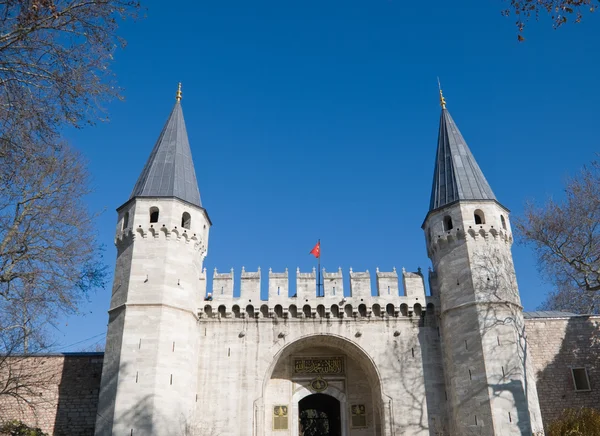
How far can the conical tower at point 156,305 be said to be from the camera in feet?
55.8

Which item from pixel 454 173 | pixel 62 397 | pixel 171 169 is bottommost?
pixel 62 397

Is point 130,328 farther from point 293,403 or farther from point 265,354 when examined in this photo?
point 293,403

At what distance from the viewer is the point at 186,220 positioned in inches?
814

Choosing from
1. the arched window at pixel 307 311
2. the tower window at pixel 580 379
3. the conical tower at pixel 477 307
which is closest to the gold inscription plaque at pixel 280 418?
the arched window at pixel 307 311

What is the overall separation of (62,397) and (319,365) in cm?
900

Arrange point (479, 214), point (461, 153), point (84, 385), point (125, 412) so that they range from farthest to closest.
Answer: point (461, 153)
point (479, 214)
point (84, 385)
point (125, 412)

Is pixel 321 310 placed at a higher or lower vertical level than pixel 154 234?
lower

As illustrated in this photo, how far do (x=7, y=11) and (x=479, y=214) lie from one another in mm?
16414

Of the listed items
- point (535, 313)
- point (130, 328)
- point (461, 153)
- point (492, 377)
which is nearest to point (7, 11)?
point (130, 328)

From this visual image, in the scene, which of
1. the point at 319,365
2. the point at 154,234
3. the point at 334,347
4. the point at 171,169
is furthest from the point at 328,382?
the point at 171,169

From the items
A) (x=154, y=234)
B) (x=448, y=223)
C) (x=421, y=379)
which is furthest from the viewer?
(x=448, y=223)

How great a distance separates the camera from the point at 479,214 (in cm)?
2059

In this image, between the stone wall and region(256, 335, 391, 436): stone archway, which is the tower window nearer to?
region(256, 335, 391, 436): stone archway

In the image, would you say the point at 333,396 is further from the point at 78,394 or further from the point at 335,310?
the point at 78,394
